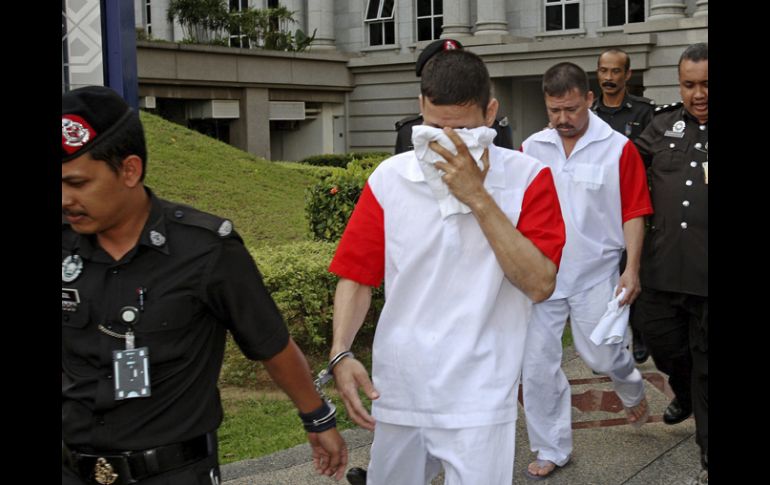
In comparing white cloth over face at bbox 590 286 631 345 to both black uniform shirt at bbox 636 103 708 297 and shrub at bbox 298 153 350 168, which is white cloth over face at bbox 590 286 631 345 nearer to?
black uniform shirt at bbox 636 103 708 297

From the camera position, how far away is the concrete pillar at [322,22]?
1177 inches

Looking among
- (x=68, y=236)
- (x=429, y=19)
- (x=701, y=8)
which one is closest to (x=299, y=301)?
(x=68, y=236)

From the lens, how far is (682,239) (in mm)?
5035

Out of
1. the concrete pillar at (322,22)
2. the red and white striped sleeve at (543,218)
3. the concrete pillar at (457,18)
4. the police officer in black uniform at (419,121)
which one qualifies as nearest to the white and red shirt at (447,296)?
the red and white striped sleeve at (543,218)

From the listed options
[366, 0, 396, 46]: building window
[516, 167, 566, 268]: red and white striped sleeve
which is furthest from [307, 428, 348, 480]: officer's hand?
[366, 0, 396, 46]: building window

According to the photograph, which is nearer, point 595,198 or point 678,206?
point 678,206

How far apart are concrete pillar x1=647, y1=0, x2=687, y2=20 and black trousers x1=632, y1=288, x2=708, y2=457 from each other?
19615 mm

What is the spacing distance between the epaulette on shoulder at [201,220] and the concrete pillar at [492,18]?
963 inches

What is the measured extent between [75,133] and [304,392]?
1036 millimetres

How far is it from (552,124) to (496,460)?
8.07 ft

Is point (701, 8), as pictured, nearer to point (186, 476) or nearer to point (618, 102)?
point (618, 102)

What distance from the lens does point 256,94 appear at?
85.5 ft

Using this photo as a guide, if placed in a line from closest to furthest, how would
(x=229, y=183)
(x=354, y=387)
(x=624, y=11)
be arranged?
(x=354, y=387) < (x=229, y=183) < (x=624, y=11)

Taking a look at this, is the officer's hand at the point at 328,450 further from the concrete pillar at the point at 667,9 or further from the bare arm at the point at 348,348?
the concrete pillar at the point at 667,9
